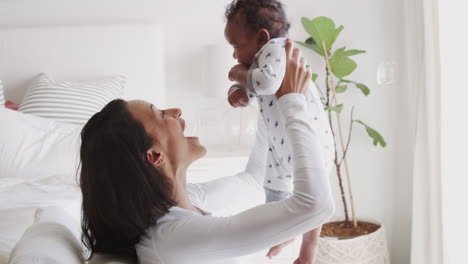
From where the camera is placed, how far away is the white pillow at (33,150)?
2676 millimetres

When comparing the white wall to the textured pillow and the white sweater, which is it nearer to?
the textured pillow

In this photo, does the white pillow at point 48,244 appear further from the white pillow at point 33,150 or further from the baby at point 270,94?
the white pillow at point 33,150

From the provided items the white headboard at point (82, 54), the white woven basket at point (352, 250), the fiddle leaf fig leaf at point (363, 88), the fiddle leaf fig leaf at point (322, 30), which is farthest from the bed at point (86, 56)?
the white woven basket at point (352, 250)

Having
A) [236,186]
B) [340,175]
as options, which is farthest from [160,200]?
[340,175]

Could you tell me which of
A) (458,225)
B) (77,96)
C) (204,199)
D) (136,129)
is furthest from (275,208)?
(77,96)

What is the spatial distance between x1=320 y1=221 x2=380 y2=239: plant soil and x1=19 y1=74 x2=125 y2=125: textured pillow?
1.44 m

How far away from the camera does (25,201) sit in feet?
6.82

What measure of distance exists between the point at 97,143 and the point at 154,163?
0.13 m

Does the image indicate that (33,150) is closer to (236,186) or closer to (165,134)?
(236,186)

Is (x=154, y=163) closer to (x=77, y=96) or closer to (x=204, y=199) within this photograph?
(x=204, y=199)

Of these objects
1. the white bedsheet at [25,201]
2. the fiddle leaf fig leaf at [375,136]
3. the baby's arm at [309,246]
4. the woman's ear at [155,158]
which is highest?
the fiddle leaf fig leaf at [375,136]

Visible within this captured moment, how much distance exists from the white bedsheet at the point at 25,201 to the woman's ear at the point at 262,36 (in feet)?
2.59

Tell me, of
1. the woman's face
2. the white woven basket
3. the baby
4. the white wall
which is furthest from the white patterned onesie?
the white wall

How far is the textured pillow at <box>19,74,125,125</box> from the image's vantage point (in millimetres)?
3127
